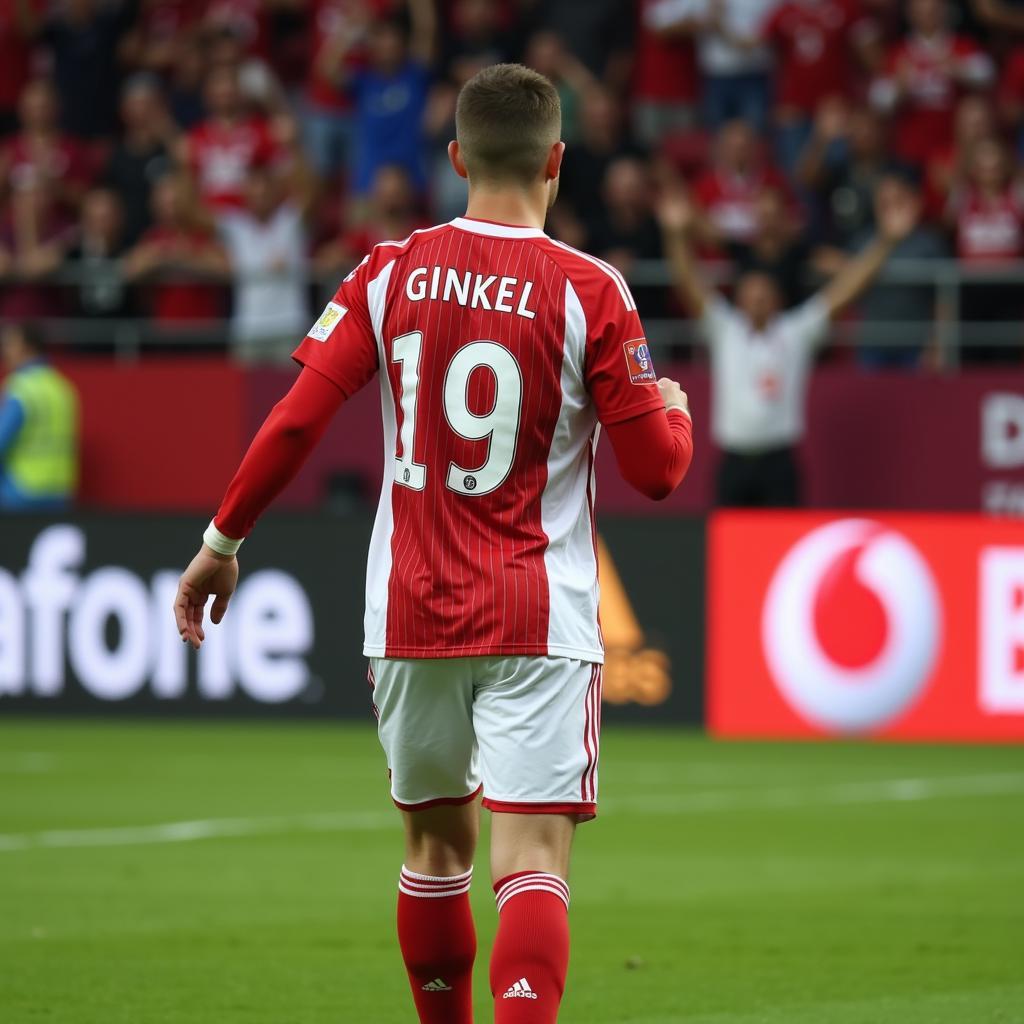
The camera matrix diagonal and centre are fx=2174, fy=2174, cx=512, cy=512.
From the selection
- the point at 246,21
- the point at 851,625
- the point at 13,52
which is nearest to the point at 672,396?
the point at 851,625

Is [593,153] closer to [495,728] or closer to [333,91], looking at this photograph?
[333,91]

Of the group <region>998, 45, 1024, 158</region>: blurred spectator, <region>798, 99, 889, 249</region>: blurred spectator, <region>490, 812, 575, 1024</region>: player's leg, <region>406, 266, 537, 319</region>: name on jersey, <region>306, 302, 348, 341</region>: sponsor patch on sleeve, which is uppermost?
<region>998, 45, 1024, 158</region>: blurred spectator

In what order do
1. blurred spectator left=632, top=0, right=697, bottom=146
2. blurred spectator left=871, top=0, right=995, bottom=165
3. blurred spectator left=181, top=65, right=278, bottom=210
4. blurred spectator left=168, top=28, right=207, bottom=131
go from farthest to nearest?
blurred spectator left=168, top=28, right=207, bottom=131 < blurred spectator left=632, top=0, right=697, bottom=146 < blurred spectator left=181, top=65, right=278, bottom=210 < blurred spectator left=871, top=0, right=995, bottom=165

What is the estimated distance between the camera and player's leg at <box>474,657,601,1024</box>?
4531mm

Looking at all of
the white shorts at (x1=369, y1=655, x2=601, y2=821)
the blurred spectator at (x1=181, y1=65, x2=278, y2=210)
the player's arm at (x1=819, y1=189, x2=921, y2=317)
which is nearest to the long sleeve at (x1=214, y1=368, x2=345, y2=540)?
the white shorts at (x1=369, y1=655, x2=601, y2=821)

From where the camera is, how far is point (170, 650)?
592 inches

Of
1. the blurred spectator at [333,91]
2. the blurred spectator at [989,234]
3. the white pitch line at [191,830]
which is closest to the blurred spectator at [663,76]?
the blurred spectator at [333,91]

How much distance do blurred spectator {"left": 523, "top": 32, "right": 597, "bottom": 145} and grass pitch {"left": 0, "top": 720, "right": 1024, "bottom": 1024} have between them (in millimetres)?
5672

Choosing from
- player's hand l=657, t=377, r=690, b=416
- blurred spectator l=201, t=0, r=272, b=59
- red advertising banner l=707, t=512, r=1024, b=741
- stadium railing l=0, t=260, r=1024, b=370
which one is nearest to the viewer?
player's hand l=657, t=377, r=690, b=416

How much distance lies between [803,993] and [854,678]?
25.0 ft

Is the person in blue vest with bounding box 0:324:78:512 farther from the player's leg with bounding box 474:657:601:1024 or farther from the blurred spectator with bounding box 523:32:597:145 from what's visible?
the player's leg with bounding box 474:657:601:1024

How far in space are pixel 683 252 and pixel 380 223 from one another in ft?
8.32

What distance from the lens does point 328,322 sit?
15.7 ft

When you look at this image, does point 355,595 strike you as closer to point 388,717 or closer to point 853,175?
point 853,175
